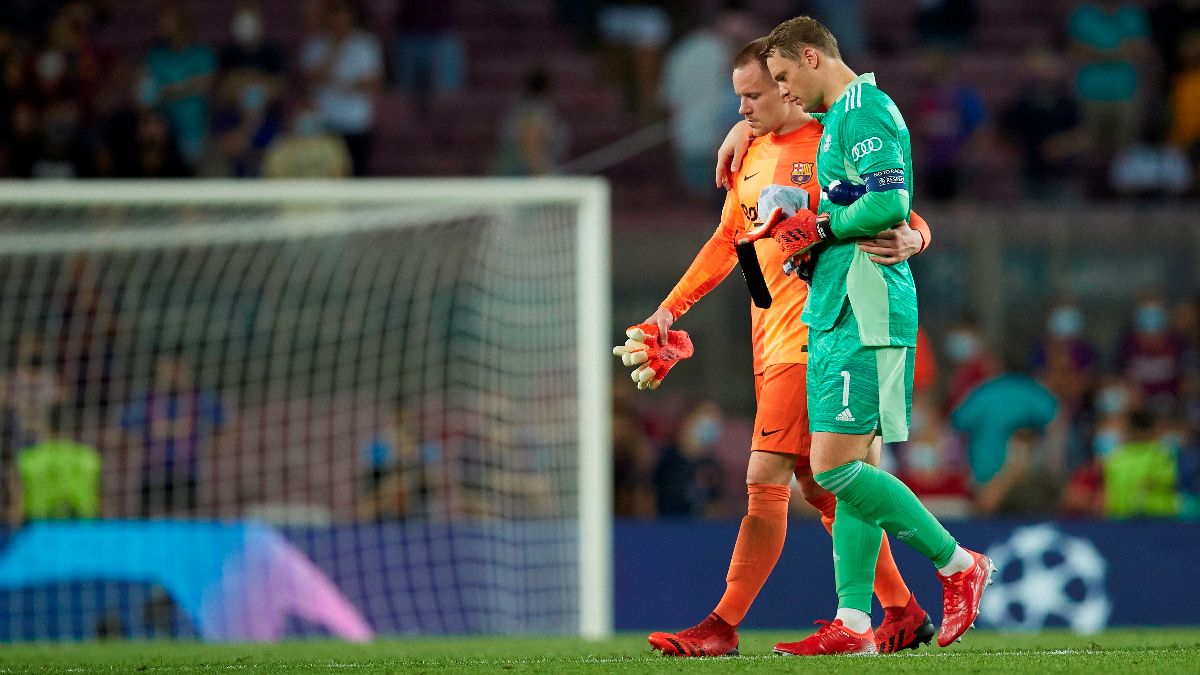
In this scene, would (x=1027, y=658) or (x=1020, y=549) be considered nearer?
(x=1027, y=658)

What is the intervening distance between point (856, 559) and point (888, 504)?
1.11ft

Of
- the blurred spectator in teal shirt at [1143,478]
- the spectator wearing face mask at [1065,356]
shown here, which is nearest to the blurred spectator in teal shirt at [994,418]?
the spectator wearing face mask at [1065,356]

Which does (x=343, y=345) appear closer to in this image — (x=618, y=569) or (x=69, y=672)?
(x=618, y=569)

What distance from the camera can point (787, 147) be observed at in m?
6.01

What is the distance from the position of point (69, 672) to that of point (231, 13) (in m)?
11.9

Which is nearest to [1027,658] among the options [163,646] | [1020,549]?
[163,646]

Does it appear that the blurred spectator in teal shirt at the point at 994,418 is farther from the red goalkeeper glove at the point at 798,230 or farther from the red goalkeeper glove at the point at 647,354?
the red goalkeeper glove at the point at 798,230

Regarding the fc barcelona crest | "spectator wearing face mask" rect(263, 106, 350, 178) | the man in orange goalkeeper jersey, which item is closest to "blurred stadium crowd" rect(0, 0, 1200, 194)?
"spectator wearing face mask" rect(263, 106, 350, 178)

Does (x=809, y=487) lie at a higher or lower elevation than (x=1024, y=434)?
higher

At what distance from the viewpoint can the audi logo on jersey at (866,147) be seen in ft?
17.7

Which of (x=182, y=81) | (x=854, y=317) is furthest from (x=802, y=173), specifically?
(x=182, y=81)

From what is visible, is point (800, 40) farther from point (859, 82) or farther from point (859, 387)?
point (859, 387)

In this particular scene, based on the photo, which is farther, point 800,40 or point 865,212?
point 800,40

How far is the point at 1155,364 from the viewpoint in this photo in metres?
13.3
